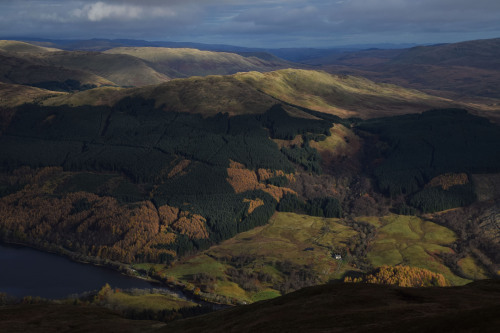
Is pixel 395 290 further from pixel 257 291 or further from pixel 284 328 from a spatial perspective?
pixel 257 291

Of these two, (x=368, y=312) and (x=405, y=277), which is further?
(x=405, y=277)

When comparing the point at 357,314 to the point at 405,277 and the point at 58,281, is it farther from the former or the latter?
the point at 58,281

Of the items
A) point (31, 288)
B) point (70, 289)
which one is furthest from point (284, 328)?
point (31, 288)

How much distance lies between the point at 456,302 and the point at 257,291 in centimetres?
12521

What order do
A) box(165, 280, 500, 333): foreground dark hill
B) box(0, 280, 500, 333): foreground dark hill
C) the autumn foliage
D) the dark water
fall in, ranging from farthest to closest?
the dark water → the autumn foliage → box(0, 280, 500, 333): foreground dark hill → box(165, 280, 500, 333): foreground dark hill

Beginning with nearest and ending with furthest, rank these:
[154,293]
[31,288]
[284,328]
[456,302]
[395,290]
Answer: [284,328], [456,302], [395,290], [154,293], [31,288]

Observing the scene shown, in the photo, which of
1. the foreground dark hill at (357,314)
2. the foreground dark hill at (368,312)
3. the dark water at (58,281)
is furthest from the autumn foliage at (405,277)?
the dark water at (58,281)

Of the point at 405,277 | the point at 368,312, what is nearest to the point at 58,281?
the point at 405,277

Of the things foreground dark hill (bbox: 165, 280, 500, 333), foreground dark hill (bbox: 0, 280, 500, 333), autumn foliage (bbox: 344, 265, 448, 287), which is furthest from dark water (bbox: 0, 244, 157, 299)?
foreground dark hill (bbox: 165, 280, 500, 333)

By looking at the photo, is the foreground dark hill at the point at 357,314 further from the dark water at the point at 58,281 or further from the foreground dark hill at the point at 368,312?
the dark water at the point at 58,281

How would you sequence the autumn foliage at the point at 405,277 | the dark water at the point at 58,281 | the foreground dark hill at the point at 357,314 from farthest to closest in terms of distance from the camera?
the dark water at the point at 58,281, the autumn foliage at the point at 405,277, the foreground dark hill at the point at 357,314

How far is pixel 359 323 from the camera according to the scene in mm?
47625

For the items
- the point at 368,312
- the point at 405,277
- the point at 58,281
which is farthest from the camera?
the point at 58,281

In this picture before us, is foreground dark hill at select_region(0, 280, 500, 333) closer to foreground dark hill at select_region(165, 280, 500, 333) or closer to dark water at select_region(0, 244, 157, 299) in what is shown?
foreground dark hill at select_region(165, 280, 500, 333)
